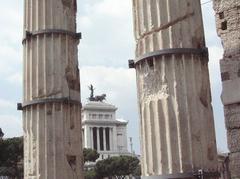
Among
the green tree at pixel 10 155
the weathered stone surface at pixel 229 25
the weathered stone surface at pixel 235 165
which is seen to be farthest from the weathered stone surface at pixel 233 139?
the green tree at pixel 10 155

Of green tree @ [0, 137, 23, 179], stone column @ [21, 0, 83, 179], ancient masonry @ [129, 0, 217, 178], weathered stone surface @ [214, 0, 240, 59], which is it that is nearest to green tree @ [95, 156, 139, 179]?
green tree @ [0, 137, 23, 179]

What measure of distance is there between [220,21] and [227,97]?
1.38 m

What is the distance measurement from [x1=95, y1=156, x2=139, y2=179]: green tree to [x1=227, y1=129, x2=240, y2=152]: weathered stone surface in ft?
145

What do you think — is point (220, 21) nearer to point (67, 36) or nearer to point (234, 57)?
point (234, 57)

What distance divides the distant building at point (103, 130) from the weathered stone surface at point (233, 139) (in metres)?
65.9

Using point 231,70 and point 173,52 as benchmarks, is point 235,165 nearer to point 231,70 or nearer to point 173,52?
point 231,70

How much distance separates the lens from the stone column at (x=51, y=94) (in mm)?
9539

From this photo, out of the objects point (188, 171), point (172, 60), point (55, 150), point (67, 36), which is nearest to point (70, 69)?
point (67, 36)

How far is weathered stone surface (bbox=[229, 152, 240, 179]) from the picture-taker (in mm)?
7605

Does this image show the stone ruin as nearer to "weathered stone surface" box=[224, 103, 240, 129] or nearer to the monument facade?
"weathered stone surface" box=[224, 103, 240, 129]

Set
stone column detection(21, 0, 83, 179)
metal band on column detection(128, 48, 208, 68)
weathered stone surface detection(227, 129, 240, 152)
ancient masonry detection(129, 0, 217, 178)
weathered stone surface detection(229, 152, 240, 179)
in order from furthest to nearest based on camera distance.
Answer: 1. stone column detection(21, 0, 83, 179)
2. weathered stone surface detection(227, 129, 240, 152)
3. weathered stone surface detection(229, 152, 240, 179)
4. metal band on column detection(128, 48, 208, 68)
5. ancient masonry detection(129, 0, 217, 178)

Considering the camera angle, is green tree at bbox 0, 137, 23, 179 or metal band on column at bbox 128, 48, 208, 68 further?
green tree at bbox 0, 137, 23, 179

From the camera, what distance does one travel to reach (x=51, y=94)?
9750 mm

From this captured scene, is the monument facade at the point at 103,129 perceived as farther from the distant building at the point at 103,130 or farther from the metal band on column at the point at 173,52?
the metal band on column at the point at 173,52
